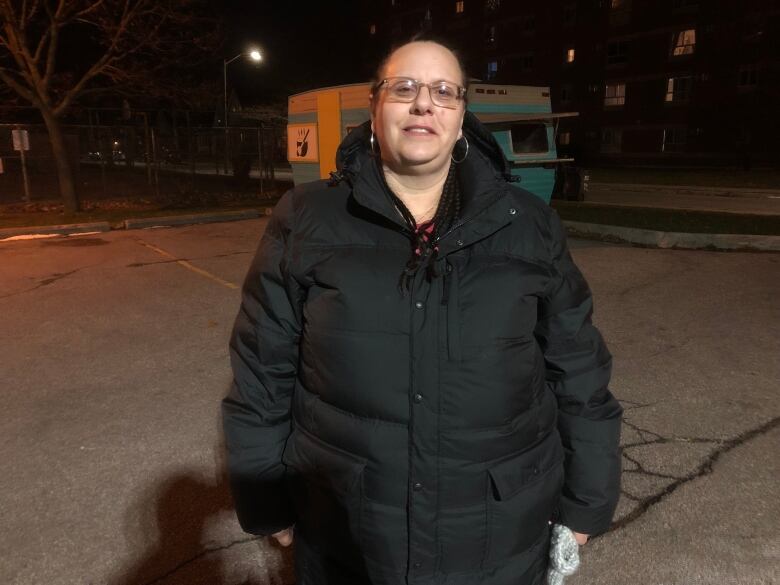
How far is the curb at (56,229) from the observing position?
12.7 meters

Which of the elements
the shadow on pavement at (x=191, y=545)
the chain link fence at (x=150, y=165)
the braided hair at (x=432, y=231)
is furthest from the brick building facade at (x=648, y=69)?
the braided hair at (x=432, y=231)

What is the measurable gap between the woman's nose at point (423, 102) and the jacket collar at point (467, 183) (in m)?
0.18

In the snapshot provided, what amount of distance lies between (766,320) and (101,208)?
15.8m

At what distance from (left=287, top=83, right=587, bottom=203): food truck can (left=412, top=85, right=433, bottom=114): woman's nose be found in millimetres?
10058

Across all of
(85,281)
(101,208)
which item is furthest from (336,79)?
(85,281)

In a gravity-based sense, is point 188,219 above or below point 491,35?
below

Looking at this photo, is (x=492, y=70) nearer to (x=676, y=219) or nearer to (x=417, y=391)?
(x=676, y=219)

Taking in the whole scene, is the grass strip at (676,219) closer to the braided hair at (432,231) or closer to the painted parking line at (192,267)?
the painted parking line at (192,267)

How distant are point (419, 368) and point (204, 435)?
9.56 ft

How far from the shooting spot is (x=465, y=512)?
1.56 m

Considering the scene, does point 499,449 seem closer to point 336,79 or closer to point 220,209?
point 220,209

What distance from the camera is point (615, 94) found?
45750 mm

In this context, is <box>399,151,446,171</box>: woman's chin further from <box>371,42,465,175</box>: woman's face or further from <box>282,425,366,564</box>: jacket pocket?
<box>282,425,366,564</box>: jacket pocket

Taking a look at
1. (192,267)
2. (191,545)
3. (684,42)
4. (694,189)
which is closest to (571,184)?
(694,189)
